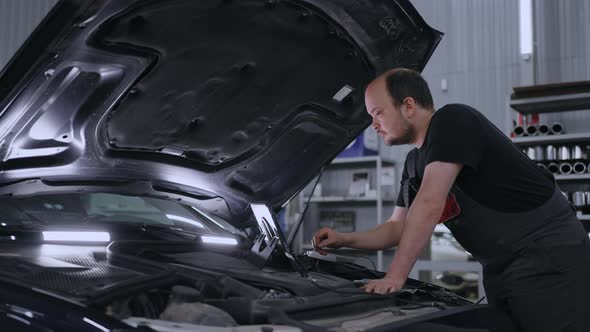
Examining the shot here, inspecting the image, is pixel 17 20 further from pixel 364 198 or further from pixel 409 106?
pixel 409 106

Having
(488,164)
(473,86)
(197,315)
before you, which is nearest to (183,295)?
(197,315)

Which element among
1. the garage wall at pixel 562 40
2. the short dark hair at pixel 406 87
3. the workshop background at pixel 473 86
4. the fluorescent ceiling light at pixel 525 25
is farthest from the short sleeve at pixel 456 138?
the fluorescent ceiling light at pixel 525 25

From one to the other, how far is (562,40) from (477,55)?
0.86m

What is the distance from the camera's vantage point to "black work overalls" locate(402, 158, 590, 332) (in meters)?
1.59

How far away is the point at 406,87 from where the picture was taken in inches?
67.5

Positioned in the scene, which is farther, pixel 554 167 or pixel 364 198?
pixel 364 198

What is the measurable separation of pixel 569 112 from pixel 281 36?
4.27m

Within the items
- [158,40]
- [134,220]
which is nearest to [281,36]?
[158,40]

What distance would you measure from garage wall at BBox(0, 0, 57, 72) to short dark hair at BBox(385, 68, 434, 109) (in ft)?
17.7

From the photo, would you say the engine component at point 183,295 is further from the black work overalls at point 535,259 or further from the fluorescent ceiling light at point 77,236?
the black work overalls at point 535,259

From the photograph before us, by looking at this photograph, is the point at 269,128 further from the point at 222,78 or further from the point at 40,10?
the point at 40,10

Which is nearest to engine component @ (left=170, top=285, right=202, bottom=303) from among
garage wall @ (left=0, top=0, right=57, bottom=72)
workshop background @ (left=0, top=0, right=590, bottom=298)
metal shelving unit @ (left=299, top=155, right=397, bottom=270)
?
workshop background @ (left=0, top=0, right=590, bottom=298)

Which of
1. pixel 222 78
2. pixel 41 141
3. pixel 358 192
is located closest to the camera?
pixel 41 141

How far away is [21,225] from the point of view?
1764mm
